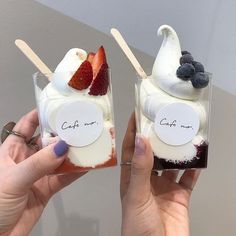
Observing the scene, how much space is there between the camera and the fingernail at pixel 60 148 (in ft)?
2.20

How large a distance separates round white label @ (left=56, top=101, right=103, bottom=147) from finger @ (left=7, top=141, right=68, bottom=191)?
0.02 meters

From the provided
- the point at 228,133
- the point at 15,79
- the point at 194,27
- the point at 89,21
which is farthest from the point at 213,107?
the point at 15,79

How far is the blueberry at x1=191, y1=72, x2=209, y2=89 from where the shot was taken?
70 cm

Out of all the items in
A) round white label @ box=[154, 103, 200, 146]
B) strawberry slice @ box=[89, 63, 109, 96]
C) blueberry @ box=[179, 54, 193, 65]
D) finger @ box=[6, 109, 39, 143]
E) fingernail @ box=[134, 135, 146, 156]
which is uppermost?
blueberry @ box=[179, 54, 193, 65]

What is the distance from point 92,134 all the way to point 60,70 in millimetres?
128

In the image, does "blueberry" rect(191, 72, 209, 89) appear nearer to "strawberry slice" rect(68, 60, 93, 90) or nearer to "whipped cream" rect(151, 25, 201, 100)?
"whipped cream" rect(151, 25, 201, 100)

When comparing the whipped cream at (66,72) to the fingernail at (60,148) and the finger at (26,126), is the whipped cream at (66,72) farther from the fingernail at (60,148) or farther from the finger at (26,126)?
the finger at (26,126)

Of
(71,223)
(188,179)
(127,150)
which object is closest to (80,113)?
(127,150)

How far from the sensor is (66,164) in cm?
70

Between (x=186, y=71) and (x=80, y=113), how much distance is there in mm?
198

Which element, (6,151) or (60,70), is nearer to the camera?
(60,70)

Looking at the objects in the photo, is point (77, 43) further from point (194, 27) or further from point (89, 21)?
point (194, 27)

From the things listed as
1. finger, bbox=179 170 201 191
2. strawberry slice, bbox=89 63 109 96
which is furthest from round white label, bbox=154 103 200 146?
finger, bbox=179 170 201 191

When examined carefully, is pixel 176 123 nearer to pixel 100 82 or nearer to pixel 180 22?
pixel 100 82
